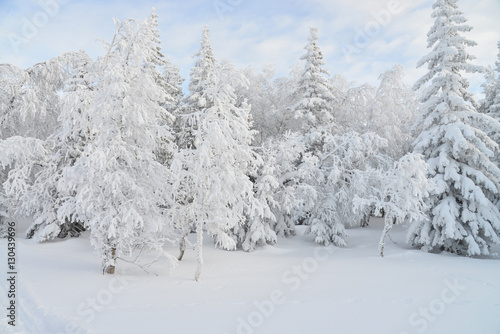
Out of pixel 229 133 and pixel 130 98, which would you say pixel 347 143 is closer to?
pixel 229 133

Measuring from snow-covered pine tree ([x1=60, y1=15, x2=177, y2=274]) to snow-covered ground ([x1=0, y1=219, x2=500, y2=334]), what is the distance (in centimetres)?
187

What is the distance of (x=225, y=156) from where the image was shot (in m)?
10.8

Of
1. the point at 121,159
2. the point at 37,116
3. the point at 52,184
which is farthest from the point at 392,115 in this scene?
the point at 37,116

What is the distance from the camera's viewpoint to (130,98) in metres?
11.0

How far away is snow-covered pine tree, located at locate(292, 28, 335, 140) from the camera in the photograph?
2053 centimetres

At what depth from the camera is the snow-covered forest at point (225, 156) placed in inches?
430

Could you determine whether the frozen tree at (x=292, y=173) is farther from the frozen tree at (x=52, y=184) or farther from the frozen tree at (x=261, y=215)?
the frozen tree at (x=52, y=184)

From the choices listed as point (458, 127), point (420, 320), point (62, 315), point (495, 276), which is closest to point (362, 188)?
point (458, 127)

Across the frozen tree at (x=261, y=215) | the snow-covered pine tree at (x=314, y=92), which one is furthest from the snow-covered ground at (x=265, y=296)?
the snow-covered pine tree at (x=314, y=92)

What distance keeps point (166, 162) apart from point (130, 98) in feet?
27.3

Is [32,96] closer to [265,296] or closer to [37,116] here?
[37,116]

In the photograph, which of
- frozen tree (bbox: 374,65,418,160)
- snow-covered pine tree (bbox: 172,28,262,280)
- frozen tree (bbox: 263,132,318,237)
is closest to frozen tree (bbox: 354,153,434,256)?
frozen tree (bbox: 263,132,318,237)

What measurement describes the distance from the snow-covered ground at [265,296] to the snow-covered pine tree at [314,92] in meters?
9.70

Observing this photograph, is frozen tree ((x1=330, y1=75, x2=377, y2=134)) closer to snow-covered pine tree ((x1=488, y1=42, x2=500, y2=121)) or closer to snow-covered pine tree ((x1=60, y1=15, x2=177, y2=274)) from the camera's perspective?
snow-covered pine tree ((x1=488, y1=42, x2=500, y2=121))
